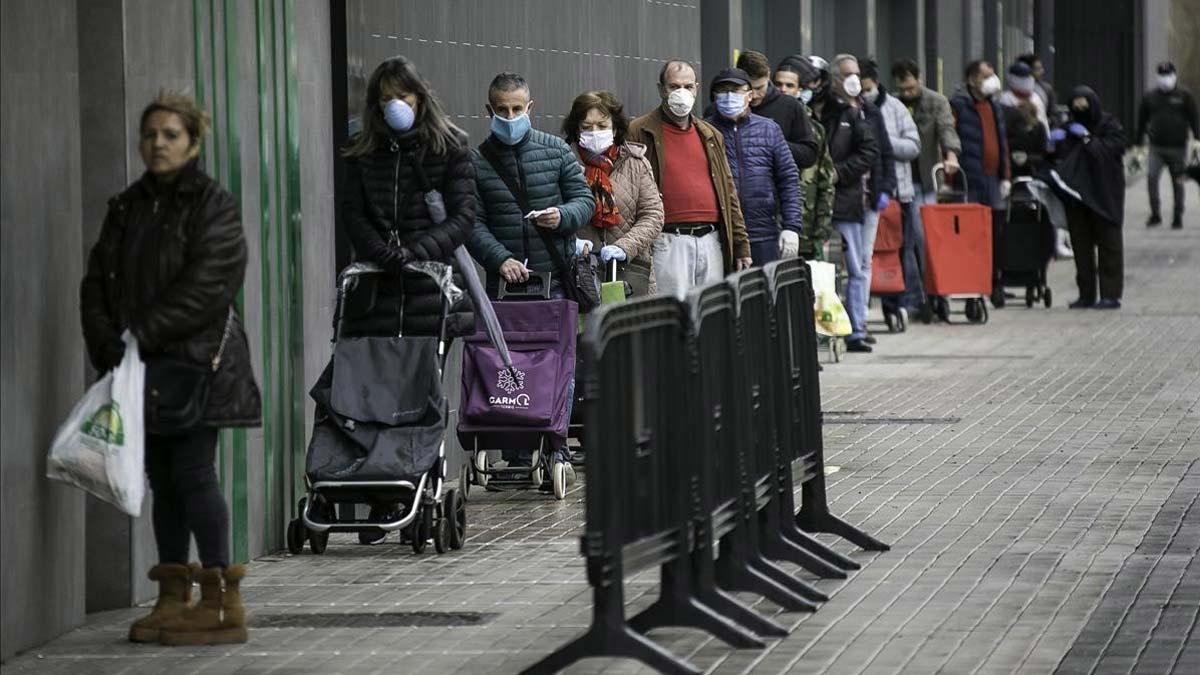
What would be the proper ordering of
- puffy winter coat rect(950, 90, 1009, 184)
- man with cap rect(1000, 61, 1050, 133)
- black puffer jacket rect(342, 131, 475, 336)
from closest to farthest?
black puffer jacket rect(342, 131, 475, 336)
puffy winter coat rect(950, 90, 1009, 184)
man with cap rect(1000, 61, 1050, 133)

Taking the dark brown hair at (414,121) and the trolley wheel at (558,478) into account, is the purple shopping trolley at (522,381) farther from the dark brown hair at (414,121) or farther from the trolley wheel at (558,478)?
the dark brown hair at (414,121)

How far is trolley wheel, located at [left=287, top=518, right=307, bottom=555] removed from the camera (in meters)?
10.6

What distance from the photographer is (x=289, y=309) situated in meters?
10.9

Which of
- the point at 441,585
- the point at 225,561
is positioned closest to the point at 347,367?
the point at 441,585

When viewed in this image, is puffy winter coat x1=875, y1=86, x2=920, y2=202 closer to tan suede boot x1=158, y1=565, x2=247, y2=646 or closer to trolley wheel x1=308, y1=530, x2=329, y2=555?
trolley wheel x1=308, y1=530, x2=329, y2=555

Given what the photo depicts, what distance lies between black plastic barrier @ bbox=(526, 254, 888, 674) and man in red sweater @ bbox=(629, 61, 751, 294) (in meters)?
3.72

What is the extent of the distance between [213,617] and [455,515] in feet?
7.07

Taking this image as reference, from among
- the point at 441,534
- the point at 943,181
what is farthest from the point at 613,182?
the point at 943,181

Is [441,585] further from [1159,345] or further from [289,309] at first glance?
[1159,345]

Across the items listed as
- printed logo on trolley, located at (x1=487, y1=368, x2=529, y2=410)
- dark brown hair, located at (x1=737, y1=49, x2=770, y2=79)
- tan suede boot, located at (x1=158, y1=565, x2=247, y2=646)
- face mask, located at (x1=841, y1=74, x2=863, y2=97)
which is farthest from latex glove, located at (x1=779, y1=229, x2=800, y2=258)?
Answer: tan suede boot, located at (x1=158, y1=565, x2=247, y2=646)

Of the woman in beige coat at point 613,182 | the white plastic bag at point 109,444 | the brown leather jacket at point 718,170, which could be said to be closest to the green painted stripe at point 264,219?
the white plastic bag at point 109,444

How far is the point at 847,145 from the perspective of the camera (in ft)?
61.8

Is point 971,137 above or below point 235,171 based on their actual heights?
above

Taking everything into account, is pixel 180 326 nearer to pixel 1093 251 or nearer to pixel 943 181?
pixel 943 181
